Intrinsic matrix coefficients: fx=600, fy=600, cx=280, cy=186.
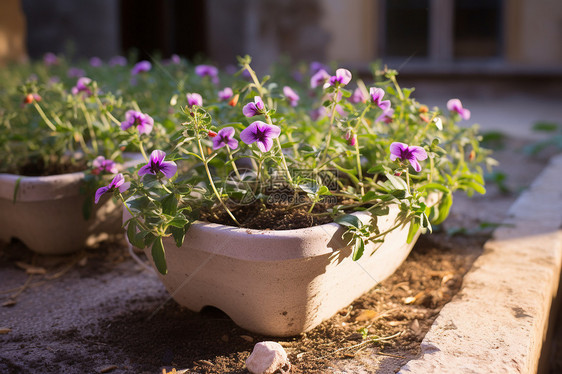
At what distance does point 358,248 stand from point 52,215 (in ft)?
3.84

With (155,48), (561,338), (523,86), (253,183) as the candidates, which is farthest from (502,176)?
(155,48)

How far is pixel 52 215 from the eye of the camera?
209cm

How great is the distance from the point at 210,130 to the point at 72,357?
67 cm

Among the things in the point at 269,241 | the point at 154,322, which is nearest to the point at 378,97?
the point at 269,241

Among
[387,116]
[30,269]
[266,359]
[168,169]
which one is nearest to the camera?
[266,359]

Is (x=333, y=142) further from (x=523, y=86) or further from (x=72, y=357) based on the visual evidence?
(x=523, y=86)

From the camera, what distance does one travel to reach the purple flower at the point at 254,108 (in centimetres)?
151

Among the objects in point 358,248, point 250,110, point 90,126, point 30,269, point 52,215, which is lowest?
point 30,269

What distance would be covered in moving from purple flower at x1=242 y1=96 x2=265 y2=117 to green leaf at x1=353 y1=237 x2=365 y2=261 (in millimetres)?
404

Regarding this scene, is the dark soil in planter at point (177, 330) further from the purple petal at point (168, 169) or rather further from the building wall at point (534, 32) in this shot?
the building wall at point (534, 32)

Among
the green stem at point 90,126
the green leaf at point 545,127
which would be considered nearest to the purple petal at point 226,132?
the green stem at point 90,126

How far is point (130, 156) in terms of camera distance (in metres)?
2.34

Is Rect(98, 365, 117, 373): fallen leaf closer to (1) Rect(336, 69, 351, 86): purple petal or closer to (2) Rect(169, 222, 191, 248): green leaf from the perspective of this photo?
(2) Rect(169, 222, 191, 248): green leaf

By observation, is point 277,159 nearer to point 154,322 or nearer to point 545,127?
point 154,322
